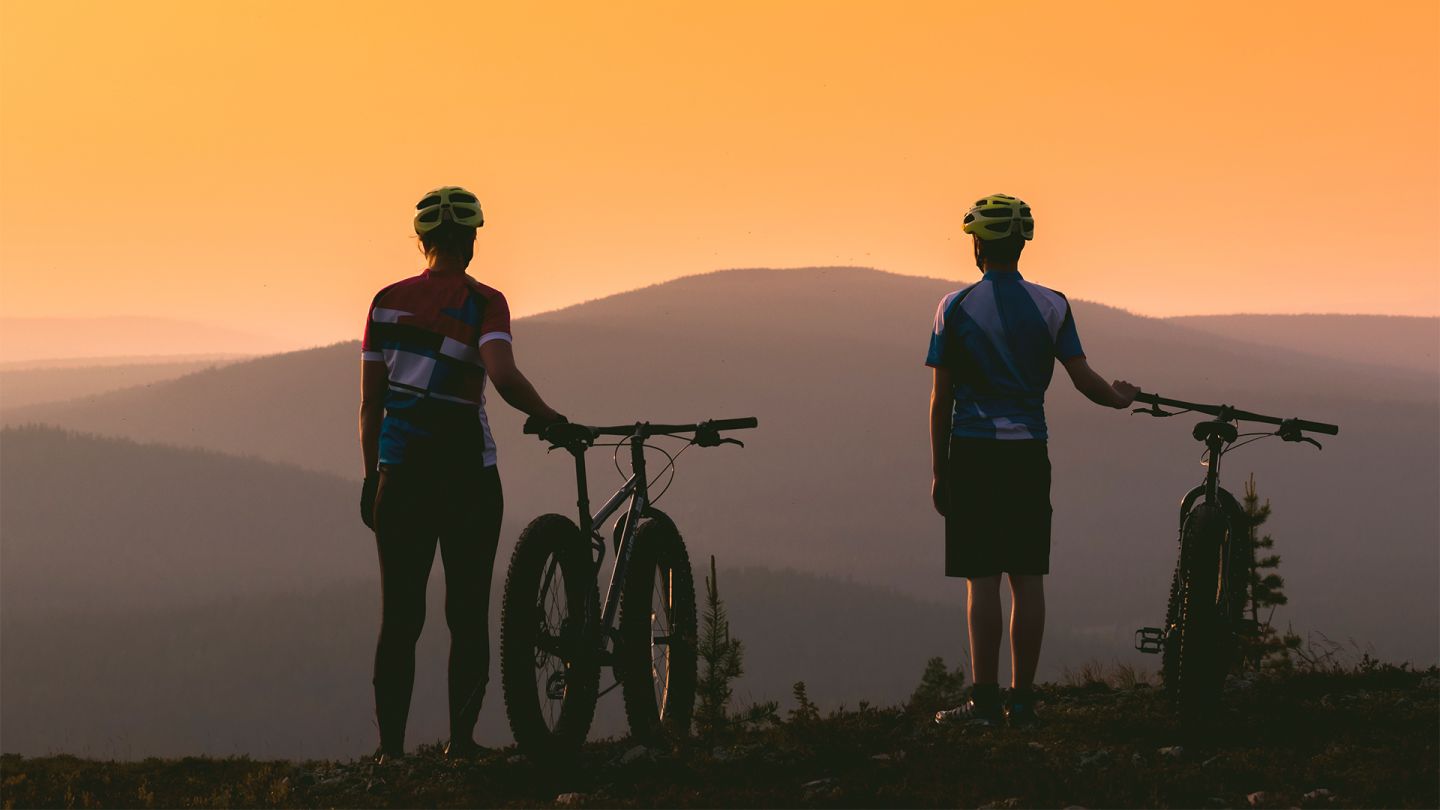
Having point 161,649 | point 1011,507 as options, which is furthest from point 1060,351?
point 161,649

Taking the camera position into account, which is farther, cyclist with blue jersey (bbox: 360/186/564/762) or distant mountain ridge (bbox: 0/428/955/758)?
distant mountain ridge (bbox: 0/428/955/758)

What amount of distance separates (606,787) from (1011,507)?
8.36 feet

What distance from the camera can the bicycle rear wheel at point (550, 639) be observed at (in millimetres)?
6469

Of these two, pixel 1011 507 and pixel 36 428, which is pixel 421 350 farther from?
pixel 36 428

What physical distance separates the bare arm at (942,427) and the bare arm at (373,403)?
2.80 meters

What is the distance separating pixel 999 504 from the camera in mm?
7449

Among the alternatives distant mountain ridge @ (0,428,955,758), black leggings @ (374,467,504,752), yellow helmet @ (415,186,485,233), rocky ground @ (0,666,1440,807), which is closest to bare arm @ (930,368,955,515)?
rocky ground @ (0,666,1440,807)

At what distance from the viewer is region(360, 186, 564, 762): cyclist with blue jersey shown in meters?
6.75

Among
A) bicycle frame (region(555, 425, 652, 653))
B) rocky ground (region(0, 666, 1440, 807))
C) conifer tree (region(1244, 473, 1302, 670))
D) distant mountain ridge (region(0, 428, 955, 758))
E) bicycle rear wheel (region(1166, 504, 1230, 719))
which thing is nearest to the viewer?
rocky ground (region(0, 666, 1440, 807))

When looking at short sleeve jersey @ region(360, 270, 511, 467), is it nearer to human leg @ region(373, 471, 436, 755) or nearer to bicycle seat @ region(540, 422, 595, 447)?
human leg @ region(373, 471, 436, 755)

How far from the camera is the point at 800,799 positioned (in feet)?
20.9

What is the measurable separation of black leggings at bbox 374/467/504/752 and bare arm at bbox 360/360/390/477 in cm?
17

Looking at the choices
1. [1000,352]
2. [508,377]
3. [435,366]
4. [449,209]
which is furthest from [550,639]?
[1000,352]

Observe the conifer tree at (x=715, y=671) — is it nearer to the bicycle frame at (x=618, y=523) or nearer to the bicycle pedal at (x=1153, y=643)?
the bicycle frame at (x=618, y=523)
